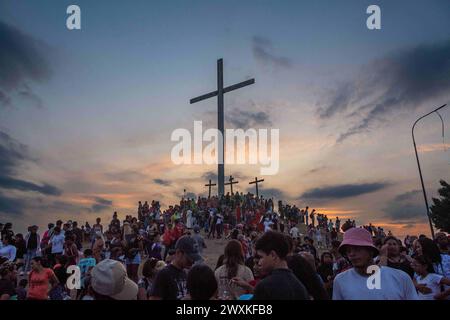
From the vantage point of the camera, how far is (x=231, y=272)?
491 cm

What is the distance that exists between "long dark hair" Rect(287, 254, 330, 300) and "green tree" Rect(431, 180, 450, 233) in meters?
44.3

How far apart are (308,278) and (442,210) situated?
45.9 meters

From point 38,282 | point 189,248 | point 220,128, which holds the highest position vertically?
point 220,128

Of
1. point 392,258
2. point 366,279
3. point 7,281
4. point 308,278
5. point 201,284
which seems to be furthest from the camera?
point 7,281

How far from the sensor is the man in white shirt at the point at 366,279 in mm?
3395

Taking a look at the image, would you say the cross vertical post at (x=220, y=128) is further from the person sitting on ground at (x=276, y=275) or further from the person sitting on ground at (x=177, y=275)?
the person sitting on ground at (x=276, y=275)

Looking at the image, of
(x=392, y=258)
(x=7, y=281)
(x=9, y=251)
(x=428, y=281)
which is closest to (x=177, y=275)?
(x=428, y=281)

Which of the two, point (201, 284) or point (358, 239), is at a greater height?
point (358, 239)

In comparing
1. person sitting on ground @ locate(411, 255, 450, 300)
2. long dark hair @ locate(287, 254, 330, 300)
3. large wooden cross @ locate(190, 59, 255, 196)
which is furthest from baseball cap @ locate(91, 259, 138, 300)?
large wooden cross @ locate(190, 59, 255, 196)

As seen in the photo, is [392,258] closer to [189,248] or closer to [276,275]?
[189,248]

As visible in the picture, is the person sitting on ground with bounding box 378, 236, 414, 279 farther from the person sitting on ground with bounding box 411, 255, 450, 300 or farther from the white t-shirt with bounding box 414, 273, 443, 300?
the white t-shirt with bounding box 414, 273, 443, 300
